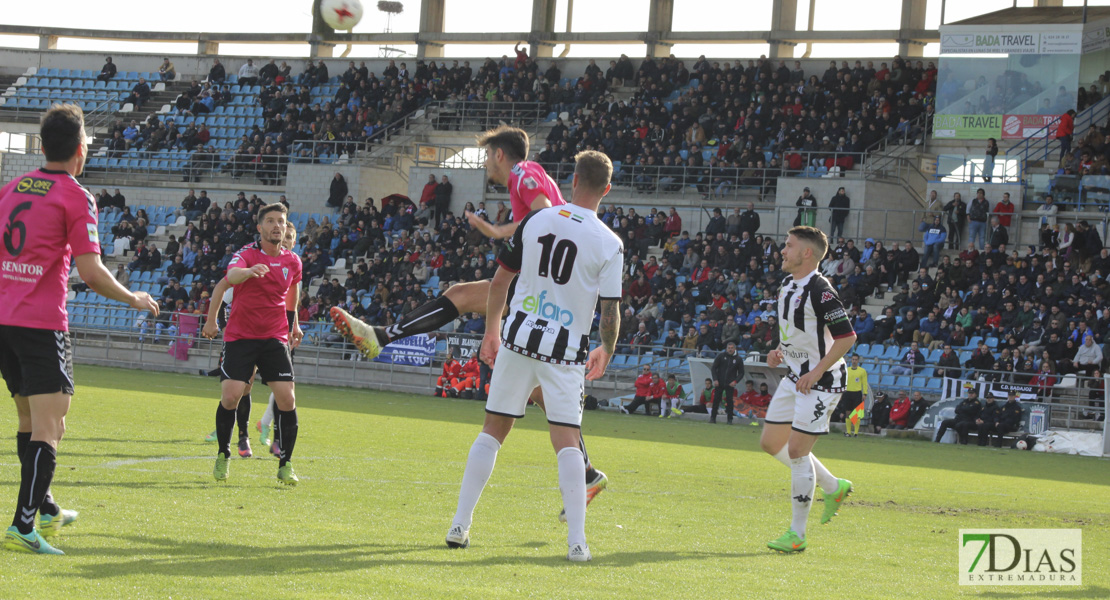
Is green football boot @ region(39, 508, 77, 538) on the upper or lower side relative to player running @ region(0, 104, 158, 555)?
lower

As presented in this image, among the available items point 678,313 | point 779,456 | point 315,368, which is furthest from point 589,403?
point 779,456

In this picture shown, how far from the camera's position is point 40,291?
5.51 metres

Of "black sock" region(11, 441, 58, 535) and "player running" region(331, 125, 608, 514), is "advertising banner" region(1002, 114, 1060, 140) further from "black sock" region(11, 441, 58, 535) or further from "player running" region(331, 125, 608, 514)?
"black sock" region(11, 441, 58, 535)

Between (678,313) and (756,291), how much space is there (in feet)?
5.85

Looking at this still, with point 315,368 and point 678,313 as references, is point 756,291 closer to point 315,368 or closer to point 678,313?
point 678,313

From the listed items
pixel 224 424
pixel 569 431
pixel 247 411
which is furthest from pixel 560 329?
pixel 247 411

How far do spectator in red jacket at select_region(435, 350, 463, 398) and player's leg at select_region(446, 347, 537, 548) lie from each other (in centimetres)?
1949

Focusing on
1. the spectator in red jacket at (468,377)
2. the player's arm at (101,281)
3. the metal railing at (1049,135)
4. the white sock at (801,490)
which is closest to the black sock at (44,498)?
the player's arm at (101,281)

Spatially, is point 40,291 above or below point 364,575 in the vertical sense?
above

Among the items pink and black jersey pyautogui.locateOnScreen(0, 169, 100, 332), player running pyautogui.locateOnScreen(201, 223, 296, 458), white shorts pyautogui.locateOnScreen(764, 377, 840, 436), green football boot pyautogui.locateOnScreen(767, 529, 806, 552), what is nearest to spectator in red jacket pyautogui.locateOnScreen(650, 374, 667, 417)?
player running pyautogui.locateOnScreen(201, 223, 296, 458)

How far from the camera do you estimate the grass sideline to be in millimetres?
5227

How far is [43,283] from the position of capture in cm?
552

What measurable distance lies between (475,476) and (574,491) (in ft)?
1.73

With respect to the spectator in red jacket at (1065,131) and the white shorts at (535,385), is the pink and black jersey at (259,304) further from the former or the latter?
the spectator in red jacket at (1065,131)
